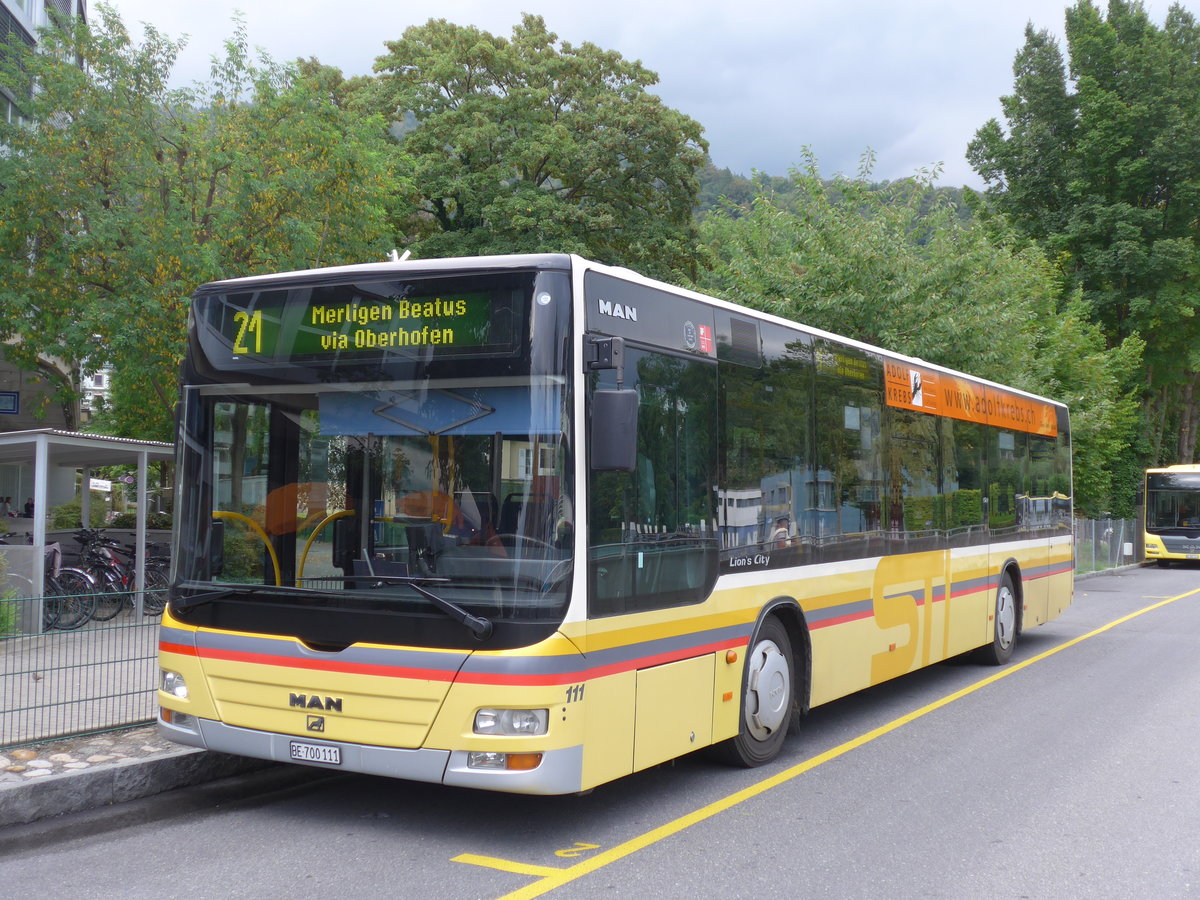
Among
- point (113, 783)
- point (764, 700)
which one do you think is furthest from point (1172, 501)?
point (113, 783)

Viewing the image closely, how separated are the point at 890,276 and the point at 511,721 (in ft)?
54.0

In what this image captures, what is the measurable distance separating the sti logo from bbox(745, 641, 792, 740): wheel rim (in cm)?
247

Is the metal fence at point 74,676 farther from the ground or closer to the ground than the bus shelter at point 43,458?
closer to the ground

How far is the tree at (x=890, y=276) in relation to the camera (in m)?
20.0

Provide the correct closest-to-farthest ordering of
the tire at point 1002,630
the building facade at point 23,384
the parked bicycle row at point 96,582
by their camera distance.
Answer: the parked bicycle row at point 96,582 → the tire at point 1002,630 → the building facade at point 23,384

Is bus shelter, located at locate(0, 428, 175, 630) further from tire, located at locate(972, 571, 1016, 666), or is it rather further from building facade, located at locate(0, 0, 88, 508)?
tire, located at locate(972, 571, 1016, 666)

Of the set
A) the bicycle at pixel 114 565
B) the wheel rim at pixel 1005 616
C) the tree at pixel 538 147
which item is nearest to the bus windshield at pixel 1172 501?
the tree at pixel 538 147

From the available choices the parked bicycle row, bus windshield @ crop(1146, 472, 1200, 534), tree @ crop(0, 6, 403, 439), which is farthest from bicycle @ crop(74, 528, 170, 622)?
bus windshield @ crop(1146, 472, 1200, 534)

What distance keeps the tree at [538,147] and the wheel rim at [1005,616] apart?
727 inches

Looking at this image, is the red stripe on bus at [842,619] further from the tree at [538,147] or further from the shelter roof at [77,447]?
the tree at [538,147]

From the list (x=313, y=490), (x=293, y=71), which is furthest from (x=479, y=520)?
(x=293, y=71)

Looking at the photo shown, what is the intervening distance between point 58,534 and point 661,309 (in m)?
15.2

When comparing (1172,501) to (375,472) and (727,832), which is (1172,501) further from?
(375,472)

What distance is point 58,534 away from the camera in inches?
719
